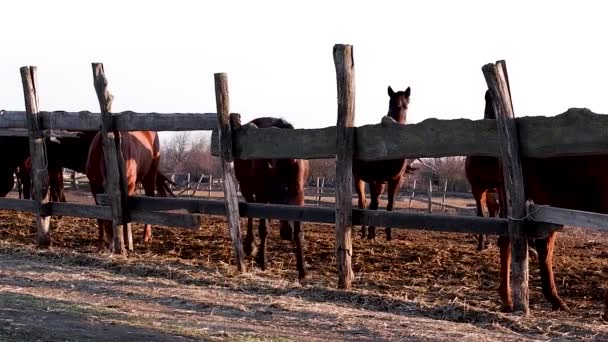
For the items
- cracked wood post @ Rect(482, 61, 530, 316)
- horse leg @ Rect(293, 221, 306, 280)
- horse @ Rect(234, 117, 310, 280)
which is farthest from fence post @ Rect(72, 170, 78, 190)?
cracked wood post @ Rect(482, 61, 530, 316)

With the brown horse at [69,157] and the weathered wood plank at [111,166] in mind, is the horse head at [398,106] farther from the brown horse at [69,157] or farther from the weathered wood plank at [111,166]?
the weathered wood plank at [111,166]

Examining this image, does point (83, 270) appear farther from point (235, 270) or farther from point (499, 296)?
point (499, 296)

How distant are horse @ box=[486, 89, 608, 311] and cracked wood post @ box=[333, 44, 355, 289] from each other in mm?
1296

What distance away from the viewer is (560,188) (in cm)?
688

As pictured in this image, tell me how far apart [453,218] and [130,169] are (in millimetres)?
5081

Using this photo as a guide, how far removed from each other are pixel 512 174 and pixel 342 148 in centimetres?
166

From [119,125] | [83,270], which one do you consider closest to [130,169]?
[119,125]

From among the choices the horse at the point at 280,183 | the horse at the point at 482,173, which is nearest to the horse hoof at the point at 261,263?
the horse at the point at 280,183

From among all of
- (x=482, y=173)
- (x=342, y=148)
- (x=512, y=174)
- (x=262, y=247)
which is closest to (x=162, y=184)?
(x=262, y=247)

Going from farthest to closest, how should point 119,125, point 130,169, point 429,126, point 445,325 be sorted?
1. point 130,169
2. point 119,125
3. point 429,126
4. point 445,325

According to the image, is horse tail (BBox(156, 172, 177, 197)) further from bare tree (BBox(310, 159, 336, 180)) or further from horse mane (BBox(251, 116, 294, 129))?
bare tree (BBox(310, 159, 336, 180))

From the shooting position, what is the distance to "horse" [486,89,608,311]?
674 centimetres

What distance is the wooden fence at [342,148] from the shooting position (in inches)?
241

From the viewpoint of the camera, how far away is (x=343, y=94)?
7281mm
